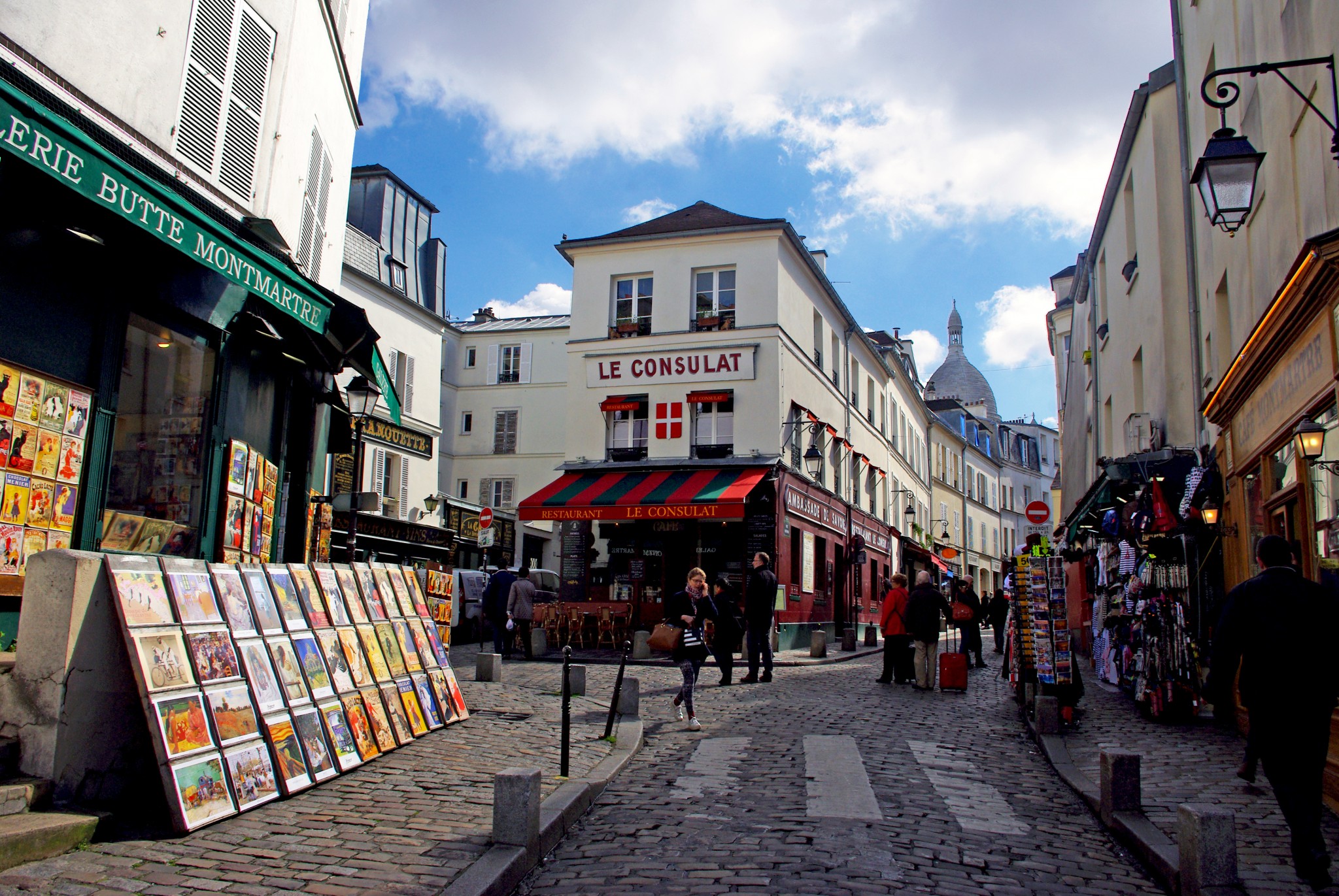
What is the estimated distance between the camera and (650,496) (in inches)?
861

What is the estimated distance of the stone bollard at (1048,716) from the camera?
9180mm

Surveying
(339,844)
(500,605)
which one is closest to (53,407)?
(339,844)

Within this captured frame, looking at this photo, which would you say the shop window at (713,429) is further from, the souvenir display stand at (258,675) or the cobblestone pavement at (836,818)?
the souvenir display stand at (258,675)

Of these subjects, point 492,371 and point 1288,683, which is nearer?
point 1288,683

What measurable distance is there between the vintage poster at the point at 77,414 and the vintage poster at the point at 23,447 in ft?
0.95

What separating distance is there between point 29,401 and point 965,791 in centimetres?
696

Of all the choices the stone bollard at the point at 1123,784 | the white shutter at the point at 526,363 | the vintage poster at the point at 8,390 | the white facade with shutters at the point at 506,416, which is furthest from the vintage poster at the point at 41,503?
the white shutter at the point at 526,363

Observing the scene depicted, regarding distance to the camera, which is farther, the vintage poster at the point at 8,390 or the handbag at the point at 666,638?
the handbag at the point at 666,638

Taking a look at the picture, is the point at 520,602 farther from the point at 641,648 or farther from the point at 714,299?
the point at 714,299

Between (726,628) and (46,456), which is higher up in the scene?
(46,456)

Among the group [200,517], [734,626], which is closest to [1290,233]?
[734,626]

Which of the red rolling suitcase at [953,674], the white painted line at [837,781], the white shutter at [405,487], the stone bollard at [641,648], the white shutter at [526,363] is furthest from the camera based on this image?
the white shutter at [526,363]

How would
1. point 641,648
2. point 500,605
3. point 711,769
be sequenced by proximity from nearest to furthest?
point 711,769
point 500,605
point 641,648

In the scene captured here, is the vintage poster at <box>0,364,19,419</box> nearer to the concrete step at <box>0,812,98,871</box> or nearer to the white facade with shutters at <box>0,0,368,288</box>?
the white facade with shutters at <box>0,0,368,288</box>
